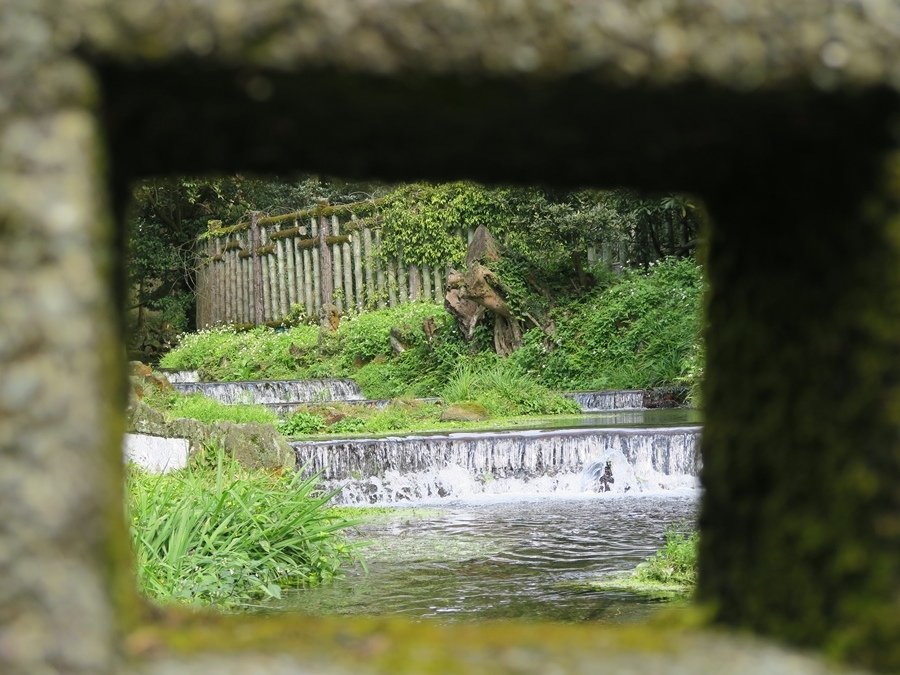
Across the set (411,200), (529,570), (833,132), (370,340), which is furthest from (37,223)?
(411,200)

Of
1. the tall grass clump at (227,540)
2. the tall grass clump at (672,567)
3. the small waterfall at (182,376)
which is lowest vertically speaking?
the tall grass clump at (672,567)

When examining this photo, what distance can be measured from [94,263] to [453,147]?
0.45 m

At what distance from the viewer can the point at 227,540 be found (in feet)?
21.5

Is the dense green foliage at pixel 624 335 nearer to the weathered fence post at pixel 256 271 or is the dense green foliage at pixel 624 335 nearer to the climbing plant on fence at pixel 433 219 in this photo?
the climbing plant on fence at pixel 433 219

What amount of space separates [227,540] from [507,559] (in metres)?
2.07

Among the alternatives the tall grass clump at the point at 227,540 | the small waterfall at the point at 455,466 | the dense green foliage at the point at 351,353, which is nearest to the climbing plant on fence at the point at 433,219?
the dense green foliage at the point at 351,353

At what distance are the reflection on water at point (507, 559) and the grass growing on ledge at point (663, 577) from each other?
0.55 feet

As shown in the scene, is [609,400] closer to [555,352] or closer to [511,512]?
[555,352]

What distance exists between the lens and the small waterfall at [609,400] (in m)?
16.3

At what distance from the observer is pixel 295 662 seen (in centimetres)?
107

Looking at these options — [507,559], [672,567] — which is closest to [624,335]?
[507,559]

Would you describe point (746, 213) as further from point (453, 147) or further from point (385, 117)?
point (385, 117)

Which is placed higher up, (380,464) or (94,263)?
(94,263)

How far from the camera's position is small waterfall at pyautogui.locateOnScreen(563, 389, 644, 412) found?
16328 mm
